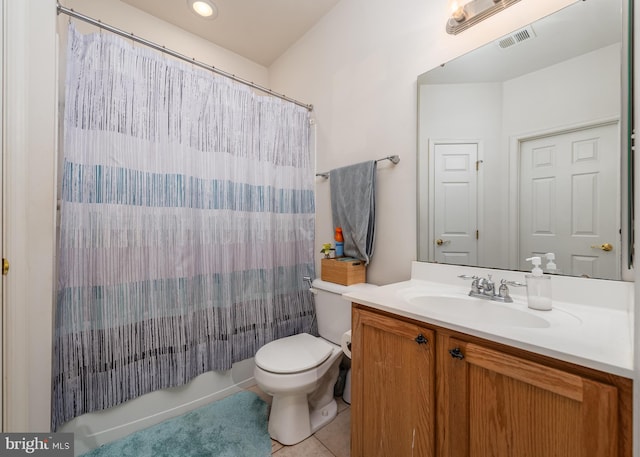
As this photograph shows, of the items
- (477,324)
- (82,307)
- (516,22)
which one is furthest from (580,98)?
(82,307)

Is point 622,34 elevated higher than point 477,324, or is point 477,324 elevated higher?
point 622,34

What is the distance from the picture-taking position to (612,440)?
567mm

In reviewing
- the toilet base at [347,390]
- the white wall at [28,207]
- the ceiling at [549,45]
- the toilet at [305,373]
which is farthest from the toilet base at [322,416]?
the ceiling at [549,45]

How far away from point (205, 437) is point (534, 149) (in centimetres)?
203

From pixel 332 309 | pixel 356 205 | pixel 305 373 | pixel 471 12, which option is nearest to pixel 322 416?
pixel 305 373

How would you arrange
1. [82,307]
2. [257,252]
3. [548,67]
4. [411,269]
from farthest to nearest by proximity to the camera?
[257,252] < [411,269] < [82,307] < [548,67]

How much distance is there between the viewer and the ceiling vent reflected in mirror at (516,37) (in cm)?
110

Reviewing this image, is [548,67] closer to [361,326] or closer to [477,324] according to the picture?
[477,324]

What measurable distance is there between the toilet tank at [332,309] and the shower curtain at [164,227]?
0.31 m

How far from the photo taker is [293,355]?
141 cm

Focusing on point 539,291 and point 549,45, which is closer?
point 539,291

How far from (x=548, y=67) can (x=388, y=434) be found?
1530 mm

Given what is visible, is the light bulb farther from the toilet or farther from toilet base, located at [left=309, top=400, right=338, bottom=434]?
toilet base, located at [left=309, top=400, right=338, bottom=434]

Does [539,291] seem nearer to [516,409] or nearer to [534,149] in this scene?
[516,409]
